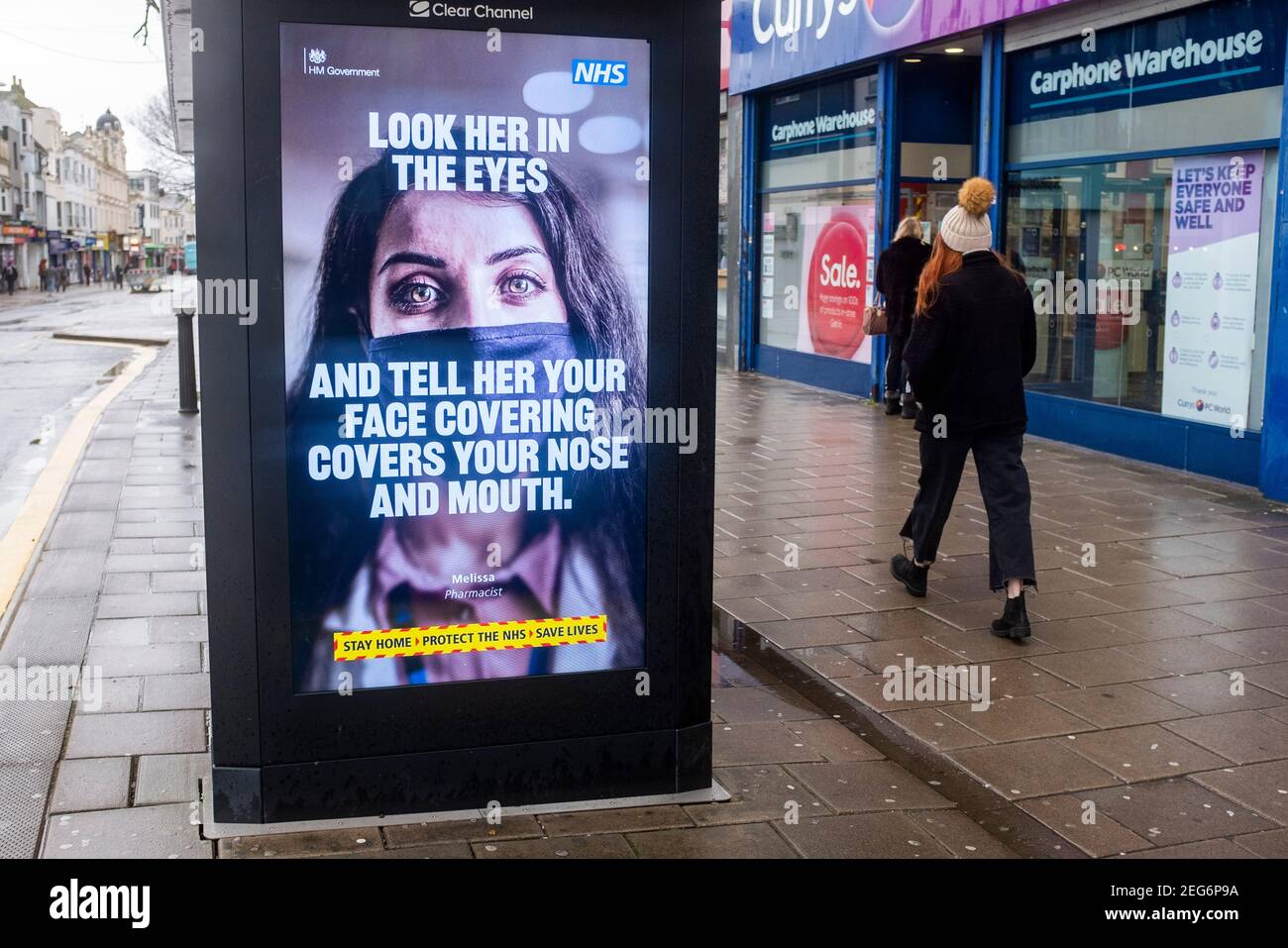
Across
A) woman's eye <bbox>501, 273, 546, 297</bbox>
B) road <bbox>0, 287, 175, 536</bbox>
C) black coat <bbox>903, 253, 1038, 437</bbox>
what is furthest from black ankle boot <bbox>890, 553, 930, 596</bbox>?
road <bbox>0, 287, 175, 536</bbox>

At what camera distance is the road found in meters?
11.3

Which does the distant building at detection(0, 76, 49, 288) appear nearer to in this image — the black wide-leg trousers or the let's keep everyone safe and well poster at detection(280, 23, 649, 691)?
the black wide-leg trousers

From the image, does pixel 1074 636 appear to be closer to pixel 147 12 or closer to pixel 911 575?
pixel 911 575

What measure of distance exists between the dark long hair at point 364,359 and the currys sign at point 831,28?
8.38m

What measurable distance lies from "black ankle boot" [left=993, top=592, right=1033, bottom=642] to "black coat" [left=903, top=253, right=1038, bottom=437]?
Answer: 0.79 meters

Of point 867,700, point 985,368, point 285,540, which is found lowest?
point 867,700

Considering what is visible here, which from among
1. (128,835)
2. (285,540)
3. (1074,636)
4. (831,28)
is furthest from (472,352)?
(831,28)

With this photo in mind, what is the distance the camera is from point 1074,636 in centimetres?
618

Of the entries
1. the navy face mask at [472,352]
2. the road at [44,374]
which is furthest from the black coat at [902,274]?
the navy face mask at [472,352]

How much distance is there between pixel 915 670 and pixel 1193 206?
19.5 ft

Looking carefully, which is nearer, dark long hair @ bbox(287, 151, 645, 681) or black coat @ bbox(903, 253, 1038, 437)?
dark long hair @ bbox(287, 151, 645, 681)

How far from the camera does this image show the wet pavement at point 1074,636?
446 cm

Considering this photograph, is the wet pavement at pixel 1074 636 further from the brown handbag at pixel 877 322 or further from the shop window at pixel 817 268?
the shop window at pixel 817 268

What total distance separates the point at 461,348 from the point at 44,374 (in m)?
17.2
